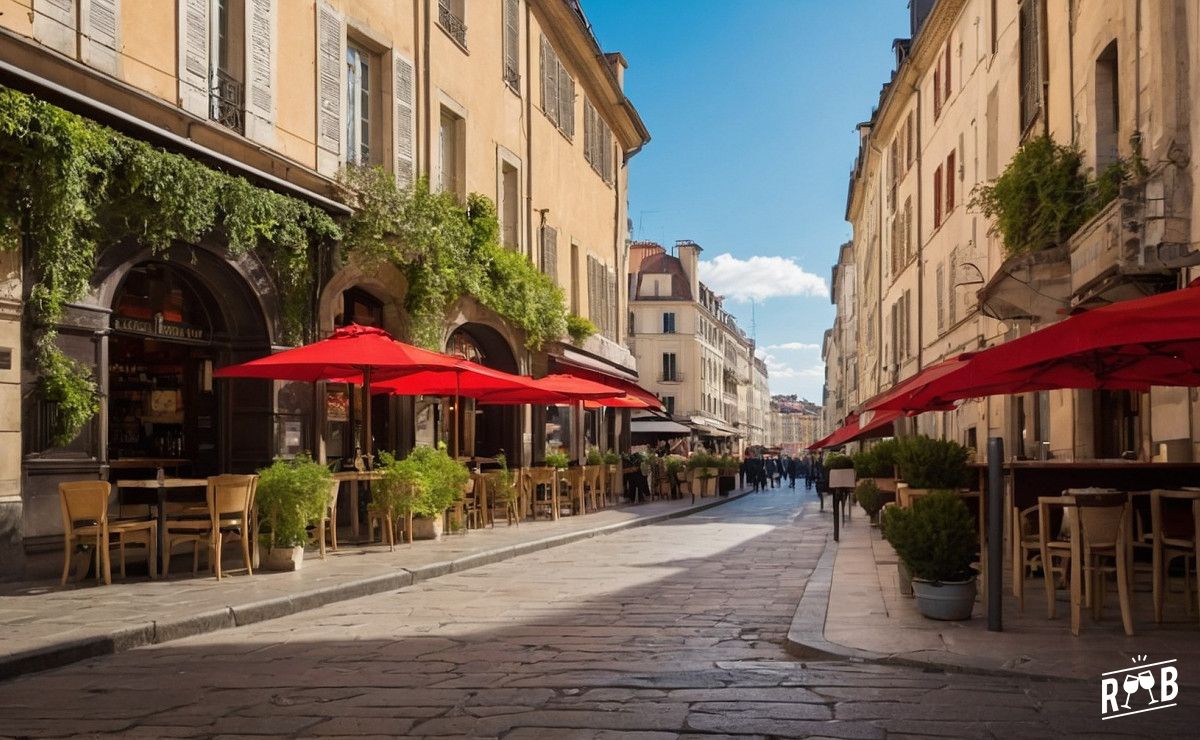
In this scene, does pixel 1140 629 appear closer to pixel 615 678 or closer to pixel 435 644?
pixel 615 678

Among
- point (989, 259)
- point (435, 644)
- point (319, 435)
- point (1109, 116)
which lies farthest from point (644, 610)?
point (989, 259)

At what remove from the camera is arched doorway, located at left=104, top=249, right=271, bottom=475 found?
13.9m

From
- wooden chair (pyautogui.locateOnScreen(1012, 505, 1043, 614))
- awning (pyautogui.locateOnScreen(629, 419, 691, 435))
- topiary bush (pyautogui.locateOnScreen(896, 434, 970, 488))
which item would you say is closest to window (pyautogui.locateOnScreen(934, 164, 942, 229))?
awning (pyautogui.locateOnScreen(629, 419, 691, 435))

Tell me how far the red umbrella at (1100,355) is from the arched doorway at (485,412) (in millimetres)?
12330

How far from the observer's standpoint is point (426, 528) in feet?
51.0

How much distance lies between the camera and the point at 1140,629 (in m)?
7.96

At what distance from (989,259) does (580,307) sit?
10.8 metres

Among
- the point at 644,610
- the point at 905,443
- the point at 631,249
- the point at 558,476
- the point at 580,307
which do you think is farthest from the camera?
the point at 631,249

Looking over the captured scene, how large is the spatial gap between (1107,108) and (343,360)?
9955 millimetres

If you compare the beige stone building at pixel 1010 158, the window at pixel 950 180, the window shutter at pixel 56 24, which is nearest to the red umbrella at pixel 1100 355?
the beige stone building at pixel 1010 158

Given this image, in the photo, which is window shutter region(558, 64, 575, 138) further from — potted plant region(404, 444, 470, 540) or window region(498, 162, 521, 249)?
potted plant region(404, 444, 470, 540)

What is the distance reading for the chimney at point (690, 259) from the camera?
83.5 meters

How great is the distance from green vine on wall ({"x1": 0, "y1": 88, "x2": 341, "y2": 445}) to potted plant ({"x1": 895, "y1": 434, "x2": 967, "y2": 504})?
25.5 ft

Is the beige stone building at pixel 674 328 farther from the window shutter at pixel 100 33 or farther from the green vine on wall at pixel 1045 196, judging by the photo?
the window shutter at pixel 100 33
